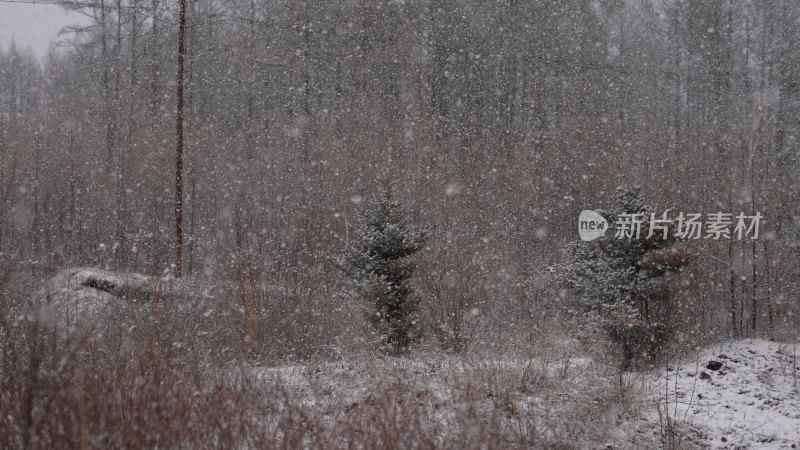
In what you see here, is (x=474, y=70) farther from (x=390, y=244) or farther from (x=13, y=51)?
(x=13, y=51)

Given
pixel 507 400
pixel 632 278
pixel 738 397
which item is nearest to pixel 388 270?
pixel 507 400

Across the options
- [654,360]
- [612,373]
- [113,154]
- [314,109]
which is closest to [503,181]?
[314,109]

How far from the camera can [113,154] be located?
20.8 m

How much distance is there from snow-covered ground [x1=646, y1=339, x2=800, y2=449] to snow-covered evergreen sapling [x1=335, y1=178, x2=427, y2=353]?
3.49 meters

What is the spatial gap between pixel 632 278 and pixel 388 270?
3.77m

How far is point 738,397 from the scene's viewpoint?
7.30 m

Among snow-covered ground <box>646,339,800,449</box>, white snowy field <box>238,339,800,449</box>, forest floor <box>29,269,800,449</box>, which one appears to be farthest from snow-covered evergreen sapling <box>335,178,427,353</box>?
snow-covered ground <box>646,339,800,449</box>

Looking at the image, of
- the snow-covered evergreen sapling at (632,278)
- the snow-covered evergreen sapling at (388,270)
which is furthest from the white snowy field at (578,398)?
the snow-covered evergreen sapling at (388,270)

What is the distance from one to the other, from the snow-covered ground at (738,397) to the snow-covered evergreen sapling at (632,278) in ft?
2.12

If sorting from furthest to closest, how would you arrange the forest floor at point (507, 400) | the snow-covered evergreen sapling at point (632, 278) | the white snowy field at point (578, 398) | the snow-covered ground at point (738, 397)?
the snow-covered evergreen sapling at point (632, 278) < the snow-covered ground at point (738, 397) < the white snowy field at point (578, 398) < the forest floor at point (507, 400)

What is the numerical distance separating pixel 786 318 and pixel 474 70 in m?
15.0

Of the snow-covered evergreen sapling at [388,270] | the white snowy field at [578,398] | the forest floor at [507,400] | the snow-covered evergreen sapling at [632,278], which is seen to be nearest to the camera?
the forest floor at [507,400]

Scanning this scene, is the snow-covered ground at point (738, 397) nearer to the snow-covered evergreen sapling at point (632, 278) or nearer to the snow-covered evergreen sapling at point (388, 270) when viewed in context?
the snow-covered evergreen sapling at point (632, 278)

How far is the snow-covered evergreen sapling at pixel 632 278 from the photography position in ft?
28.6
